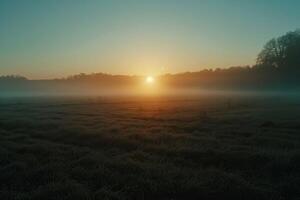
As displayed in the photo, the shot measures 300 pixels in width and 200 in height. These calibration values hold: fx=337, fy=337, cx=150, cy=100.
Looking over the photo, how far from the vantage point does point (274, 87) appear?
11344cm

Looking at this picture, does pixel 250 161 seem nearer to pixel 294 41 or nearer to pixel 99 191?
pixel 99 191

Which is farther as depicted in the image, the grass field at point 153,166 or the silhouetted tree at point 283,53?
the silhouetted tree at point 283,53

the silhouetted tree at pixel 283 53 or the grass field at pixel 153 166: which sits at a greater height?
the silhouetted tree at pixel 283 53

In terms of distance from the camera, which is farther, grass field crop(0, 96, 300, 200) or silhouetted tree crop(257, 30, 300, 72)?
silhouetted tree crop(257, 30, 300, 72)

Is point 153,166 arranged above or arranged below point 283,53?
below

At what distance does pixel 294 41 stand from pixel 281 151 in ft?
346

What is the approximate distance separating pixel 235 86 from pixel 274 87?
3142 centimetres

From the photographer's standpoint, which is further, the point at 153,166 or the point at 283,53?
the point at 283,53

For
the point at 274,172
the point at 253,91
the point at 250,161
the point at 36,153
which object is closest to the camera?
the point at 274,172

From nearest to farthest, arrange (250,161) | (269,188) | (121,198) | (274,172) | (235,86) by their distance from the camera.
→ 1. (121,198)
2. (269,188)
3. (274,172)
4. (250,161)
5. (235,86)

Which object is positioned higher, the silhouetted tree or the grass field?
the silhouetted tree

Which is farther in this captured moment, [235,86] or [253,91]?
[235,86]

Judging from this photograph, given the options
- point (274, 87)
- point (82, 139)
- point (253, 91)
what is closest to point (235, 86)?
point (253, 91)

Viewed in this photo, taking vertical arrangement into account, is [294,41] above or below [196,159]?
above
